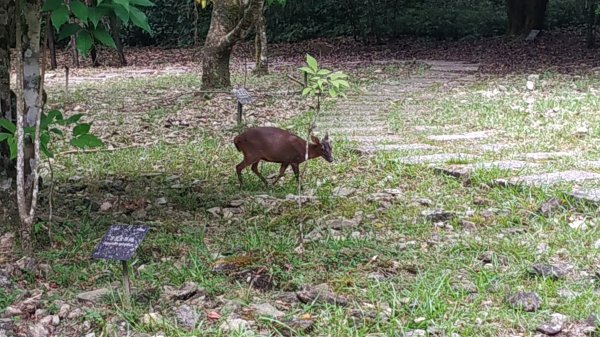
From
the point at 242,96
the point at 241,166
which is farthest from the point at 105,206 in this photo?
the point at 242,96

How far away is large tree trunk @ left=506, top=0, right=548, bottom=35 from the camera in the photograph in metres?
14.8

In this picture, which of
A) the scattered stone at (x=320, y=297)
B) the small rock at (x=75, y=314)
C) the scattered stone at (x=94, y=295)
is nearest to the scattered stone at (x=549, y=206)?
the scattered stone at (x=320, y=297)

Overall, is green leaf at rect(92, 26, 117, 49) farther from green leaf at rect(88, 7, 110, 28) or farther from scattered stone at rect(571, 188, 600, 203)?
scattered stone at rect(571, 188, 600, 203)

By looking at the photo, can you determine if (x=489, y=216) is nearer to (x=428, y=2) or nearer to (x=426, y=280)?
(x=426, y=280)

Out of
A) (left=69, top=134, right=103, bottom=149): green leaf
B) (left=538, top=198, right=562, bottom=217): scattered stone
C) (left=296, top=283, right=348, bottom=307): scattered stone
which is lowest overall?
(left=296, top=283, right=348, bottom=307): scattered stone

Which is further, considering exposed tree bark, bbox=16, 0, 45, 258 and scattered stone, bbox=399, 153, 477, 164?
scattered stone, bbox=399, 153, 477, 164

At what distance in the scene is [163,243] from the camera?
3359 mm

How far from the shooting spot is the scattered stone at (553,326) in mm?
2469

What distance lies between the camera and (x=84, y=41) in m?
2.74

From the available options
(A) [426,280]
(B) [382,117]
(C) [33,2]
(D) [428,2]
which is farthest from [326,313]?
(D) [428,2]

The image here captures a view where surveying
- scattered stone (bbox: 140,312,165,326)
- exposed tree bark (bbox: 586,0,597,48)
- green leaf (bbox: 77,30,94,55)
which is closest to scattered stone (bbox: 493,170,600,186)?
scattered stone (bbox: 140,312,165,326)

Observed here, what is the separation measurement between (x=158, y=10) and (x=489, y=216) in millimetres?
17663

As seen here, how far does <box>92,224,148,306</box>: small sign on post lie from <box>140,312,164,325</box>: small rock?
129 mm

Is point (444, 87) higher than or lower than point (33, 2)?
lower
